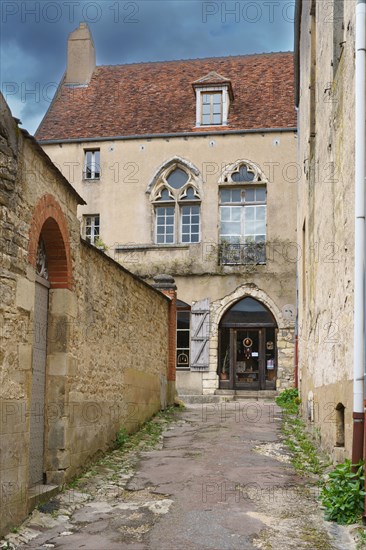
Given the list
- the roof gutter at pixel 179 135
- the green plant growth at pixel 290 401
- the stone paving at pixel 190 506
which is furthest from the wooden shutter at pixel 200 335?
the stone paving at pixel 190 506

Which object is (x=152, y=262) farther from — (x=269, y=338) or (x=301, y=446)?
(x=301, y=446)

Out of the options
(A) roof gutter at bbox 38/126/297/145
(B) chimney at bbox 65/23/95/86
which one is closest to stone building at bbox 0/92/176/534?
(A) roof gutter at bbox 38/126/297/145

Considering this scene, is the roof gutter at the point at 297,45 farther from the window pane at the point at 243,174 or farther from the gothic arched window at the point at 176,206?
the gothic arched window at the point at 176,206

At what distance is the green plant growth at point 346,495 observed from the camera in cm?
621

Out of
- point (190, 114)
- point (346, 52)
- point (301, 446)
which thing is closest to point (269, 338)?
point (190, 114)

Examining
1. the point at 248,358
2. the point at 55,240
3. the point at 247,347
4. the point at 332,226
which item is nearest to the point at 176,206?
the point at 247,347

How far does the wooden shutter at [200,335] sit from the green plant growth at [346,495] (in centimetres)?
1349

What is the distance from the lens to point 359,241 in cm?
672

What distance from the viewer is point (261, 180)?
2036 cm

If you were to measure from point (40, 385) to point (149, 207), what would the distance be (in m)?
13.7

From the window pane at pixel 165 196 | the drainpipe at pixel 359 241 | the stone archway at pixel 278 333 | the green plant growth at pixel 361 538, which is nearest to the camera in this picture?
the green plant growth at pixel 361 538

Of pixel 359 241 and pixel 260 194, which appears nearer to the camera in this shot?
pixel 359 241

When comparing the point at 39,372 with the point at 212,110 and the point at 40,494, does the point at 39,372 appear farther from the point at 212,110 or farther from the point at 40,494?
the point at 212,110

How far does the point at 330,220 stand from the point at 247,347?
11553 millimetres
